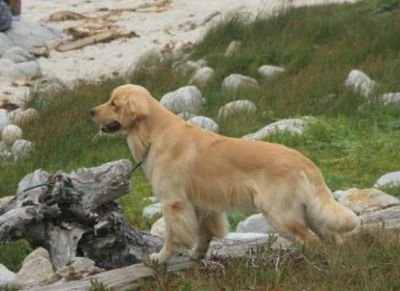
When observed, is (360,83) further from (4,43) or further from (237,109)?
(4,43)

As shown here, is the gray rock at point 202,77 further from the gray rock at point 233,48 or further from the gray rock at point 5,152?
the gray rock at point 5,152

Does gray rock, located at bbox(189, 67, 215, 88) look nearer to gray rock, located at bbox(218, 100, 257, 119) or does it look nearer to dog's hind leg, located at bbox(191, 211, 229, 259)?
gray rock, located at bbox(218, 100, 257, 119)

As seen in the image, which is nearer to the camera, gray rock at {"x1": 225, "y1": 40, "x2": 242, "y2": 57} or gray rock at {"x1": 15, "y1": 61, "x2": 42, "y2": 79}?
gray rock at {"x1": 225, "y1": 40, "x2": 242, "y2": 57}

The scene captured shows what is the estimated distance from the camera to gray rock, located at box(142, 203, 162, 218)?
8906 millimetres

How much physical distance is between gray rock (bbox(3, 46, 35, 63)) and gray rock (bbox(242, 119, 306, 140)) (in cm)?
813

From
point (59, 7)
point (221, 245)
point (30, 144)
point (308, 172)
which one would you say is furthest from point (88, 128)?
point (59, 7)

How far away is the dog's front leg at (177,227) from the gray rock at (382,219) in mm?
1138

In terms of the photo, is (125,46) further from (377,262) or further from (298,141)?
(377,262)

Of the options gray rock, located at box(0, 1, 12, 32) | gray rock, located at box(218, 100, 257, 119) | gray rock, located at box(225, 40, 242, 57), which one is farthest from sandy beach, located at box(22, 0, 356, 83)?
gray rock, located at box(218, 100, 257, 119)

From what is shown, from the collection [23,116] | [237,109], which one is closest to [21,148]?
[23,116]

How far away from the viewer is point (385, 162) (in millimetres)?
10062

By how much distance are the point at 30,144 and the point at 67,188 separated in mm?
5076

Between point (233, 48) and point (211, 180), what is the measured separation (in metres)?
9.90

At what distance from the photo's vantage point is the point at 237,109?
1240 cm
